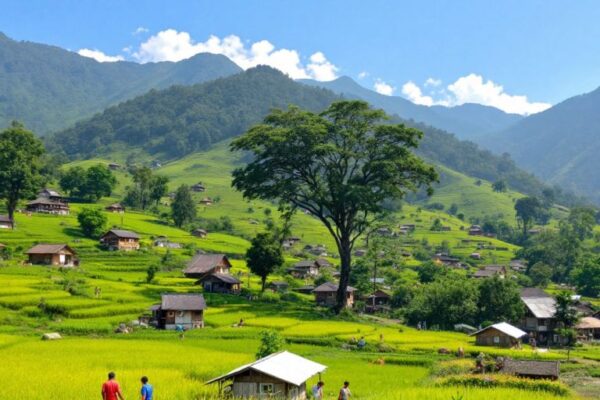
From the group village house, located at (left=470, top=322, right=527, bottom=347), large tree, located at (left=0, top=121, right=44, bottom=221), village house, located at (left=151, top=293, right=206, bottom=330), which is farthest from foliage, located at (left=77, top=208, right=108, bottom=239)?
village house, located at (left=470, top=322, right=527, bottom=347)

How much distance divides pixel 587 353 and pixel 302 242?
96.6m

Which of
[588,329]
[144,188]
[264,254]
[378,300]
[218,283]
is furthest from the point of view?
[144,188]

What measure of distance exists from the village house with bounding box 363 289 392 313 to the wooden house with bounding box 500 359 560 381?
50.2 metres

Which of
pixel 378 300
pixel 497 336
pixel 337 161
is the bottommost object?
pixel 378 300

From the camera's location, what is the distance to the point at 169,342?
138 ft

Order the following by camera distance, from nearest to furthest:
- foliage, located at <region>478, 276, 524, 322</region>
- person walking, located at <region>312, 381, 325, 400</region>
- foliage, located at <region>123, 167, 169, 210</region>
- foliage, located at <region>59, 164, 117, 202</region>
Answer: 1. person walking, located at <region>312, 381, 325, 400</region>
2. foliage, located at <region>478, 276, 524, 322</region>
3. foliage, located at <region>59, 164, 117, 202</region>
4. foliage, located at <region>123, 167, 169, 210</region>

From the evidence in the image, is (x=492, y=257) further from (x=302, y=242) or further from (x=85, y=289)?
(x=85, y=289)

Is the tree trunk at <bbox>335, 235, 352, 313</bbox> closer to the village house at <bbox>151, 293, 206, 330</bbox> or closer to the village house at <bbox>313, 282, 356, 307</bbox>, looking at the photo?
the village house at <bbox>313, 282, 356, 307</bbox>

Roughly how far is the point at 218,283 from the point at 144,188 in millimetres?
78843

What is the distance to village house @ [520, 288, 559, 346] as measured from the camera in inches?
2630

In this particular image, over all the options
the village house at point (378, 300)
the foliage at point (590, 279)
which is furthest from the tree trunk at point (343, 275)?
the foliage at point (590, 279)

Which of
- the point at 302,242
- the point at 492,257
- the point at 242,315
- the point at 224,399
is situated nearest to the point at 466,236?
the point at 492,257

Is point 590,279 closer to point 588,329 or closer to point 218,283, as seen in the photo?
point 588,329

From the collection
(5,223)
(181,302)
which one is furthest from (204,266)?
(5,223)
